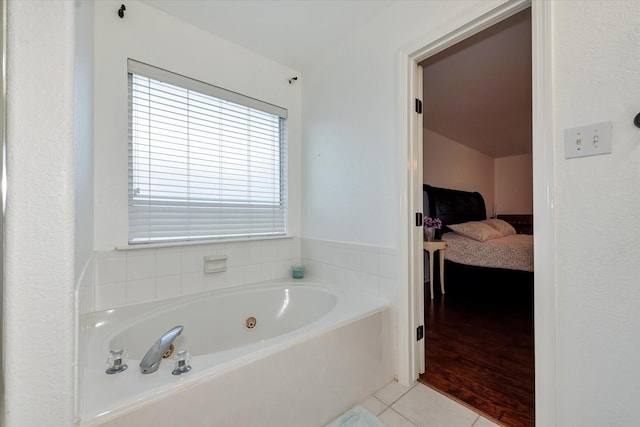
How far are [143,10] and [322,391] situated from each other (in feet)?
8.00

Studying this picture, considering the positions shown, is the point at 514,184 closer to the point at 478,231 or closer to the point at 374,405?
the point at 478,231

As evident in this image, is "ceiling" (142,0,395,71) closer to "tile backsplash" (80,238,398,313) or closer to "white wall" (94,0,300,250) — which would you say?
"white wall" (94,0,300,250)

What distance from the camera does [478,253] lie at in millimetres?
2980

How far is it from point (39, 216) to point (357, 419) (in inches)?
57.7

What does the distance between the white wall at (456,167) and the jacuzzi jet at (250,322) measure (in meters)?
2.78

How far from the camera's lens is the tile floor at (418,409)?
1.26 metres

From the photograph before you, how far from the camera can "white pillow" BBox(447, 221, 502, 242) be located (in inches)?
123

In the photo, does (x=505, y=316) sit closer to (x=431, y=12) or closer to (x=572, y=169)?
(x=572, y=169)

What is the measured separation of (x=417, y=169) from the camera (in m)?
1.62

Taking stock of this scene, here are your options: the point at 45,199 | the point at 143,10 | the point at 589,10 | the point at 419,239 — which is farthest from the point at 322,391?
the point at 143,10

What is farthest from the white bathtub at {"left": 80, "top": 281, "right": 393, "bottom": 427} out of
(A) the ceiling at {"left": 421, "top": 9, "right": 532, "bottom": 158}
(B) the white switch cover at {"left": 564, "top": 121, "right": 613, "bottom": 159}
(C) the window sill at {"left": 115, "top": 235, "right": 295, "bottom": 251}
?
(A) the ceiling at {"left": 421, "top": 9, "right": 532, "bottom": 158}

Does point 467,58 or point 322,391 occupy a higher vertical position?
point 467,58

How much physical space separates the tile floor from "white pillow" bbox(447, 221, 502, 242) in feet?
7.14

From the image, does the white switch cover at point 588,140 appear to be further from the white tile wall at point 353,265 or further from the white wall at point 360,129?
the white tile wall at point 353,265
